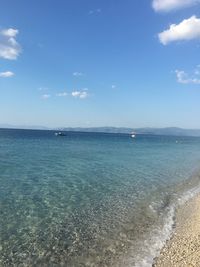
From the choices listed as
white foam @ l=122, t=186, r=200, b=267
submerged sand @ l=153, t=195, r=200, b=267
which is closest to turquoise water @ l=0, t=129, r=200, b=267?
white foam @ l=122, t=186, r=200, b=267

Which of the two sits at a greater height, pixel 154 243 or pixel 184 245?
pixel 184 245

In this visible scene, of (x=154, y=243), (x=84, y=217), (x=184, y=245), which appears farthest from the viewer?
(x=84, y=217)

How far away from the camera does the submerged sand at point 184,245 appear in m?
14.0

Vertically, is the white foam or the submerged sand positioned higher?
the submerged sand

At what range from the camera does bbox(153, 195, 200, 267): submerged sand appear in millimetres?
14016

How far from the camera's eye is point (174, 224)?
65.8 feet

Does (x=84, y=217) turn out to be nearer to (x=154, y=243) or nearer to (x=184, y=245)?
(x=154, y=243)

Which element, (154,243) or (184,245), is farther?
(154,243)

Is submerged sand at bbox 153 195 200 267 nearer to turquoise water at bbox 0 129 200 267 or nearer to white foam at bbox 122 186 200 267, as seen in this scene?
white foam at bbox 122 186 200 267

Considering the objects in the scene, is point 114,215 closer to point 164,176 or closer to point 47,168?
point 164,176

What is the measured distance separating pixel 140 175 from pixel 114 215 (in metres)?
16.6

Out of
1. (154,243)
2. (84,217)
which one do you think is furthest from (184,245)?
(84,217)

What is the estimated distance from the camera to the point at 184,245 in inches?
627

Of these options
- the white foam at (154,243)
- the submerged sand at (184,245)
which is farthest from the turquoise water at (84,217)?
the submerged sand at (184,245)
